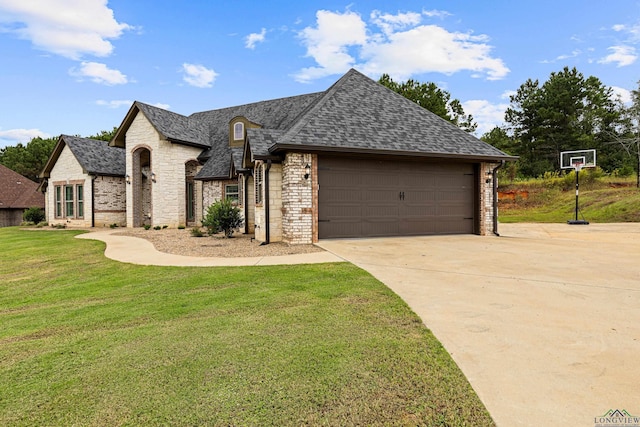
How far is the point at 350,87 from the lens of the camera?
13.3 meters

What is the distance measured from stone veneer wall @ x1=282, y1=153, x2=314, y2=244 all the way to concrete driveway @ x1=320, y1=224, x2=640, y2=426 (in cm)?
234

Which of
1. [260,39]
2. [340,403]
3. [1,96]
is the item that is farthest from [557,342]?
[1,96]

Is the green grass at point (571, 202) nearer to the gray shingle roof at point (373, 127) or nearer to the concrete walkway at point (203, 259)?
the gray shingle roof at point (373, 127)

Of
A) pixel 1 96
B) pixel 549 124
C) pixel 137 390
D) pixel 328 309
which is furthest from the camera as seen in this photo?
pixel 549 124

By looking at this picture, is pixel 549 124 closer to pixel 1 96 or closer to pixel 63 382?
pixel 63 382

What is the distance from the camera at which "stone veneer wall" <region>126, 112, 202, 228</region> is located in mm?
17438

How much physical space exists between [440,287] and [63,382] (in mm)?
4573

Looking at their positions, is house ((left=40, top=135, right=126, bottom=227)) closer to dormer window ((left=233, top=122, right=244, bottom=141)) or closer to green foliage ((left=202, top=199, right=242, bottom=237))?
dormer window ((left=233, top=122, right=244, bottom=141))

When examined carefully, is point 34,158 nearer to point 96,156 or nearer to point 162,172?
point 96,156

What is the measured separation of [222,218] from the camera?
12422 millimetres

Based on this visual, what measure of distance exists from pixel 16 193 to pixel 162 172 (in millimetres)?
20297

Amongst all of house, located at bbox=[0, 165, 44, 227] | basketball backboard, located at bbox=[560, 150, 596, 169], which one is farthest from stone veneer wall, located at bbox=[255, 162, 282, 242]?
house, located at bbox=[0, 165, 44, 227]

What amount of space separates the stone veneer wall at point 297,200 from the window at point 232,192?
7537mm

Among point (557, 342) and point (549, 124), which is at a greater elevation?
point (549, 124)
